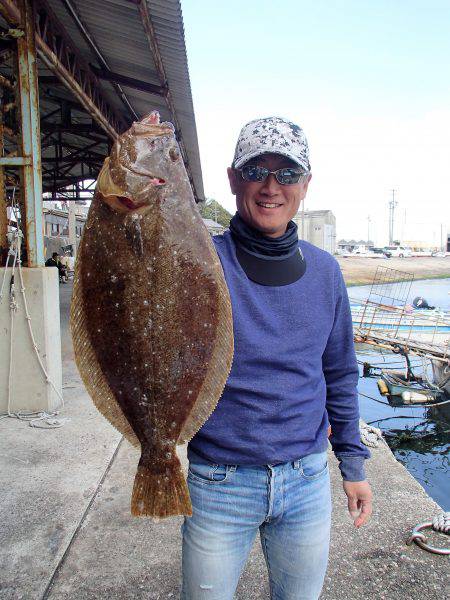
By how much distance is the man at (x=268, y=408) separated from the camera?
1.64m

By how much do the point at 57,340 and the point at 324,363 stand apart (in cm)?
388

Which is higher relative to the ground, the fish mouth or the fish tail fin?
the fish mouth

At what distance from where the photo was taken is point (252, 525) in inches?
65.8

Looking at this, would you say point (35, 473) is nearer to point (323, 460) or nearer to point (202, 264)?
point (323, 460)

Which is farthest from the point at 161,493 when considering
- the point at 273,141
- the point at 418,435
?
the point at 418,435

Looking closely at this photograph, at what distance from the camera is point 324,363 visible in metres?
1.96

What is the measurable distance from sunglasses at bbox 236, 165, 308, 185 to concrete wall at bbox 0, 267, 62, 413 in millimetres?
3724

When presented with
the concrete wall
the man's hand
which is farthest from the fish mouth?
the concrete wall

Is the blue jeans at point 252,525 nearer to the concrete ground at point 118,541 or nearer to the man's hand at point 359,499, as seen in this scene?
the man's hand at point 359,499

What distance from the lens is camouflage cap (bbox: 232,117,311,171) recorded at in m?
1.66

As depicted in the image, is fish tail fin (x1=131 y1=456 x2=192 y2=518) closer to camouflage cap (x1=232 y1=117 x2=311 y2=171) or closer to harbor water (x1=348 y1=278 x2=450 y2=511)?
camouflage cap (x1=232 y1=117 x2=311 y2=171)

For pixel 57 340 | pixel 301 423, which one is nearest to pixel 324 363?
pixel 301 423

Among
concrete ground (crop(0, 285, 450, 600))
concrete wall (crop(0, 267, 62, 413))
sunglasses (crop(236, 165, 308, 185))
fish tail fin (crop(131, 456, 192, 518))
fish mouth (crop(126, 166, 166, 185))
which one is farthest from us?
concrete wall (crop(0, 267, 62, 413))

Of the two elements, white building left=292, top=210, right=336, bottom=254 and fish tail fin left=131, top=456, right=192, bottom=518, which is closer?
fish tail fin left=131, top=456, right=192, bottom=518
